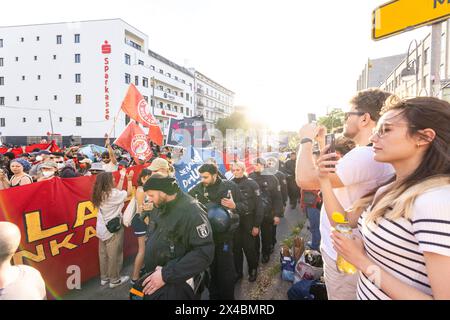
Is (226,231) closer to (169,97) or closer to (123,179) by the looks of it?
(123,179)

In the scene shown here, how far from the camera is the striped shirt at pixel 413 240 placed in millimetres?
1054

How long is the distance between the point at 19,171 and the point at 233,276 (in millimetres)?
4236

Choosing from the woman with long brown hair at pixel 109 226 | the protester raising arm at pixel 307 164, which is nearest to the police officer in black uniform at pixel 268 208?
the woman with long brown hair at pixel 109 226

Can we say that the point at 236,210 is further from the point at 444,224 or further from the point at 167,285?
the point at 444,224

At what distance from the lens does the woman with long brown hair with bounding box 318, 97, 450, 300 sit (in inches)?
42.0

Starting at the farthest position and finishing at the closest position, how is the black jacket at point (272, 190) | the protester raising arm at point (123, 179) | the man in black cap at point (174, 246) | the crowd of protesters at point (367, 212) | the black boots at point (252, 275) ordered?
the black jacket at point (272, 190) → the protester raising arm at point (123, 179) → the black boots at point (252, 275) → the man in black cap at point (174, 246) → the crowd of protesters at point (367, 212)

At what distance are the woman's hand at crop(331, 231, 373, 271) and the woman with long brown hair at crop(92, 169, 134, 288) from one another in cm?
353

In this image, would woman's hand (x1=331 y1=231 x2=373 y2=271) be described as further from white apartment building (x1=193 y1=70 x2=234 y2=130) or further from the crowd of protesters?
white apartment building (x1=193 y1=70 x2=234 y2=130)

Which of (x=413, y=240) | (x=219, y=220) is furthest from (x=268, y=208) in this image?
(x=413, y=240)

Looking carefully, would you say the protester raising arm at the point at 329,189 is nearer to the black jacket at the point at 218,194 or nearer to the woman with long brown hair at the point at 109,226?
the black jacket at the point at 218,194

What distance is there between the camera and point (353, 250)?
4.62 ft

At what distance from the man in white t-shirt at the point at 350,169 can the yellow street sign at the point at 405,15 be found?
495mm

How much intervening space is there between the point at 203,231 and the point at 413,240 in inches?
65.8

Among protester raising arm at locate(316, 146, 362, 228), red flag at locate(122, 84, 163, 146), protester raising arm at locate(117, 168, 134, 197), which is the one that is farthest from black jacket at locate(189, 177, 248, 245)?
red flag at locate(122, 84, 163, 146)
